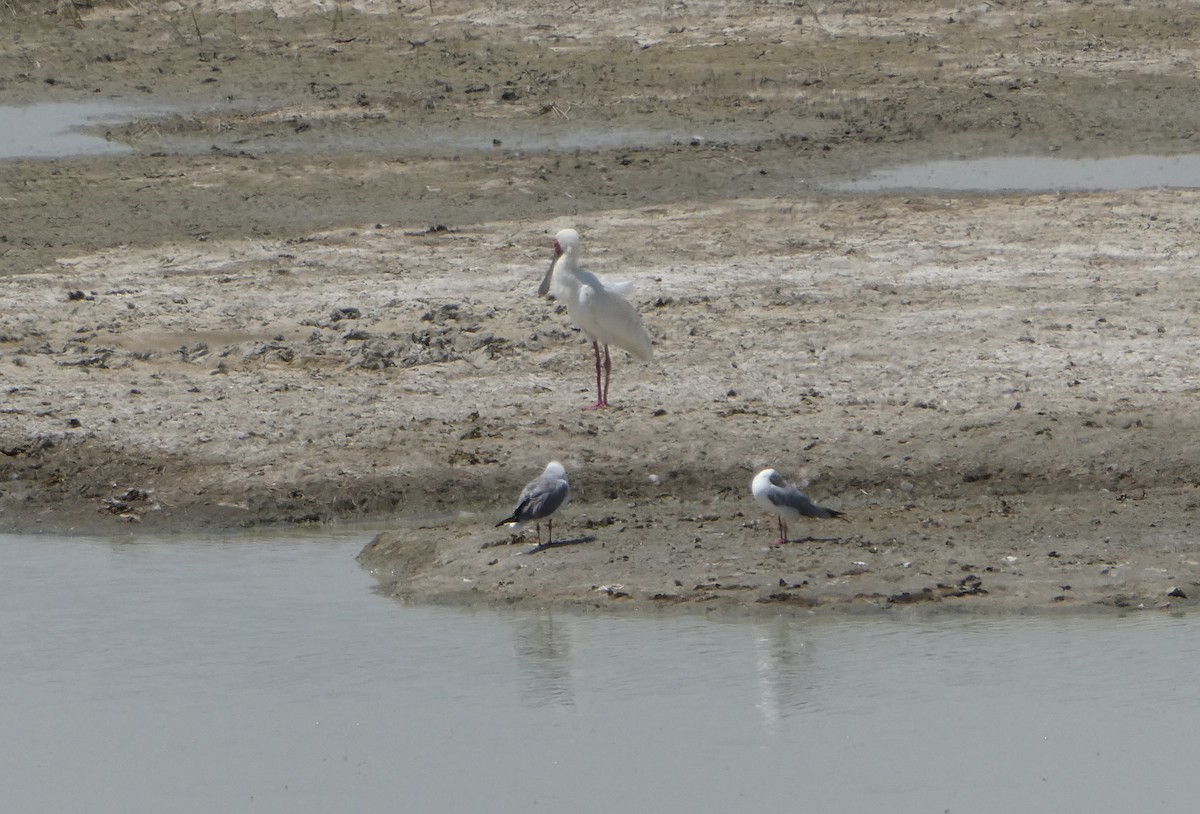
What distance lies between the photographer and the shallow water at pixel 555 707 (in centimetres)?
679

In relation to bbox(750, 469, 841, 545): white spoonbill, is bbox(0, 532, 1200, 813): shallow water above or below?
below

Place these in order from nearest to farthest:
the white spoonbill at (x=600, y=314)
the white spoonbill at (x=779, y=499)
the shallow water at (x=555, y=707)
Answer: the shallow water at (x=555, y=707) → the white spoonbill at (x=779, y=499) → the white spoonbill at (x=600, y=314)

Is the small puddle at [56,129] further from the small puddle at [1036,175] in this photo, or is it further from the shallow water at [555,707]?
the shallow water at [555,707]

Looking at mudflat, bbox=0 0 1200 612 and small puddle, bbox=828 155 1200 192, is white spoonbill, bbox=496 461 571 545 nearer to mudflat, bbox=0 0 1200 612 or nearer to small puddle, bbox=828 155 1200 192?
mudflat, bbox=0 0 1200 612

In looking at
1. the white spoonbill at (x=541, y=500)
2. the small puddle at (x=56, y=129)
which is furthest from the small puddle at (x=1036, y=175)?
the white spoonbill at (x=541, y=500)

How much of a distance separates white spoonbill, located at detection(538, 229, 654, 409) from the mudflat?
0.30 meters

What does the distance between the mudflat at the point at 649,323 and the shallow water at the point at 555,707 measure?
0.41 meters

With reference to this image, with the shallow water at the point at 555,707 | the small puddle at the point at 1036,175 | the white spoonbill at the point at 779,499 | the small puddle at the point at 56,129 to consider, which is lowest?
the shallow water at the point at 555,707

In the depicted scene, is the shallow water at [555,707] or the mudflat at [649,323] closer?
the shallow water at [555,707]

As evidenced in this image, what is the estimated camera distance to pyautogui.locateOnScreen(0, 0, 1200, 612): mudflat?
936cm

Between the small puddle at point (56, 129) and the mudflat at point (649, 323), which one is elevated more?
the small puddle at point (56, 129)

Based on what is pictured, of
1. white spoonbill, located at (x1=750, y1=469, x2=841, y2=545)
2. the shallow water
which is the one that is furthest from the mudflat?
the shallow water

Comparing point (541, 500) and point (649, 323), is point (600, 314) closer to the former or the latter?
point (649, 323)

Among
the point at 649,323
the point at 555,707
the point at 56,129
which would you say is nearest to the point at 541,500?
the point at 555,707
